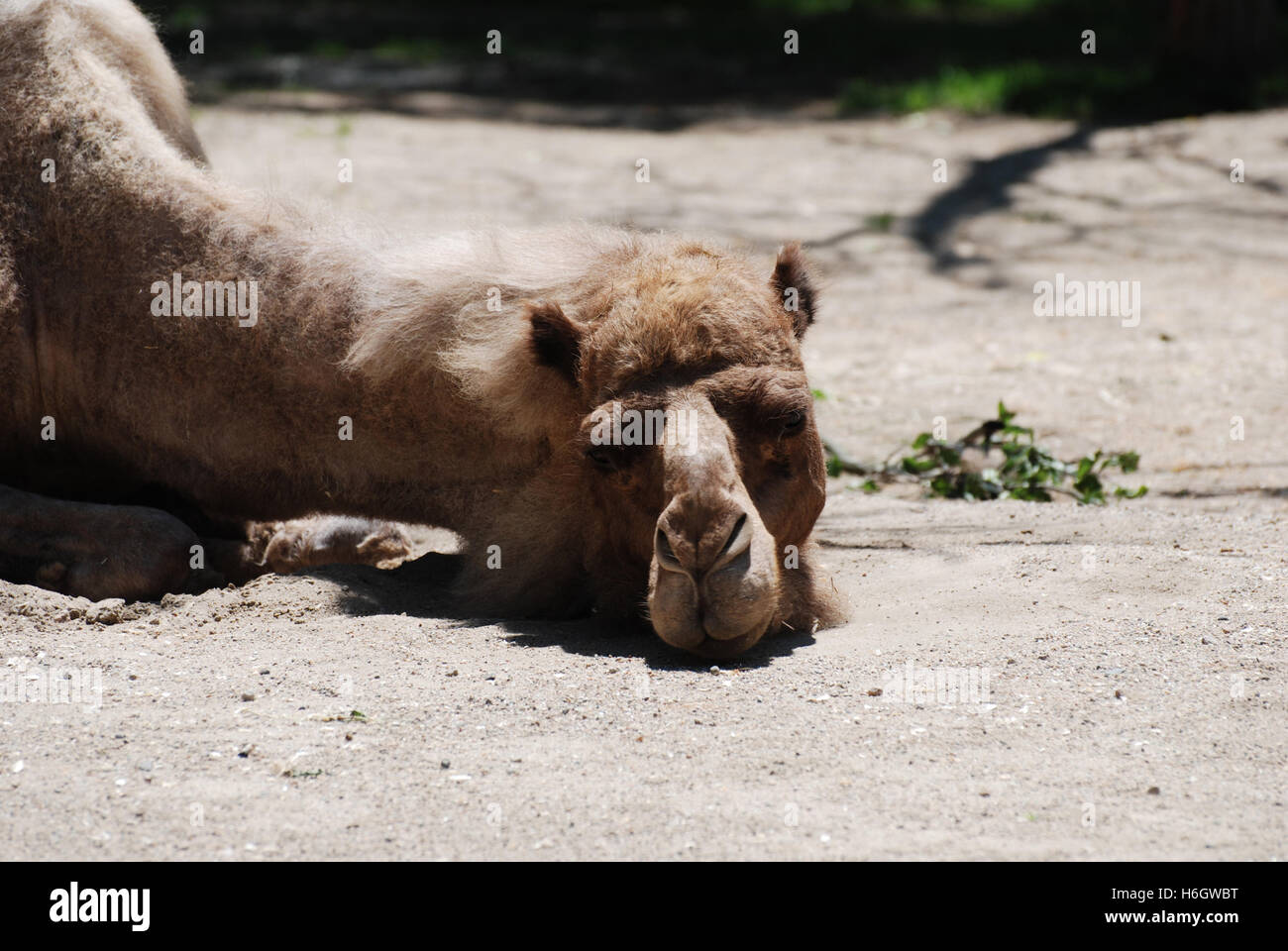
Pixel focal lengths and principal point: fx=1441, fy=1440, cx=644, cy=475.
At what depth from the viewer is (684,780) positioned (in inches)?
127

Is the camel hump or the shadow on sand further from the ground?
the camel hump

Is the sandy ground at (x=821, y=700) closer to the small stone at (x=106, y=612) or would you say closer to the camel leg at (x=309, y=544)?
the small stone at (x=106, y=612)

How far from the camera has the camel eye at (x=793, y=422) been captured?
4.10 metres

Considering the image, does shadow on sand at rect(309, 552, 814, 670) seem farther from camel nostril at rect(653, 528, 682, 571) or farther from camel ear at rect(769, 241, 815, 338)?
camel ear at rect(769, 241, 815, 338)

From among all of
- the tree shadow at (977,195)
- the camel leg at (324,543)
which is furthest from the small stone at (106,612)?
the tree shadow at (977,195)

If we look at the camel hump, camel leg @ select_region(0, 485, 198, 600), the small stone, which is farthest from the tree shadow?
the small stone

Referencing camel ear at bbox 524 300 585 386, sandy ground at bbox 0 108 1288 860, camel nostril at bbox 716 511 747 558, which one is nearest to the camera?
sandy ground at bbox 0 108 1288 860

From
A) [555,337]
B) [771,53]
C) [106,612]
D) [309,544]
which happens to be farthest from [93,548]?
[771,53]

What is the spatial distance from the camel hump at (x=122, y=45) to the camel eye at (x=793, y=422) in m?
2.79

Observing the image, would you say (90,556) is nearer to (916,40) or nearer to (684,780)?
(684,780)

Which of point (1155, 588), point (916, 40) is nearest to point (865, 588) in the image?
point (1155, 588)

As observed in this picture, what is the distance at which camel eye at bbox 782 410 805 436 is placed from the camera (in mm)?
4102

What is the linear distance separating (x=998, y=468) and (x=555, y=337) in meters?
2.89

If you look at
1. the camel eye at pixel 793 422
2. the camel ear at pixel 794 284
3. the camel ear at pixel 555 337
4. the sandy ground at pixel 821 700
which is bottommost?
the sandy ground at pixel 821 700
